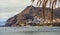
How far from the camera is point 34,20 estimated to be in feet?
15.1

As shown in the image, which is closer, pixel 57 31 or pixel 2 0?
pixel 2 0

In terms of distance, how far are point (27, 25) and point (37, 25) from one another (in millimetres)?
350

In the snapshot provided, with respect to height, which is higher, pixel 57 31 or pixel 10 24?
pixel 10 24

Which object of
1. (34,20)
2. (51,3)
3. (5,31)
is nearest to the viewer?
(51,3)

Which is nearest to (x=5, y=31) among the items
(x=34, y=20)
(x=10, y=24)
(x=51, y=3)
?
(x=10, y=24)

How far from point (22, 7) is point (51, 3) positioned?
386 cm

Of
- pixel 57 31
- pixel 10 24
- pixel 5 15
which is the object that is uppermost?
pixel 5 15

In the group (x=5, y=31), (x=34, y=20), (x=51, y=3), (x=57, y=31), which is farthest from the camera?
(x=57, y=31)

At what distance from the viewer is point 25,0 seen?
470 cm

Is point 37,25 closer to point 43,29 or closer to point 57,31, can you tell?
point 43,29

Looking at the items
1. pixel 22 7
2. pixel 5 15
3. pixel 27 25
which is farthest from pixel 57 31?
pixel 5 15

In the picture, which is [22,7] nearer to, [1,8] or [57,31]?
[1,8]

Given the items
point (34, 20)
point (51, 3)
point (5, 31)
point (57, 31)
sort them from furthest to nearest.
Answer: point (57, 31) < point (5, 31) < point (34, 20) < point (51, 3)

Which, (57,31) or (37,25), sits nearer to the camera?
(37,25)
